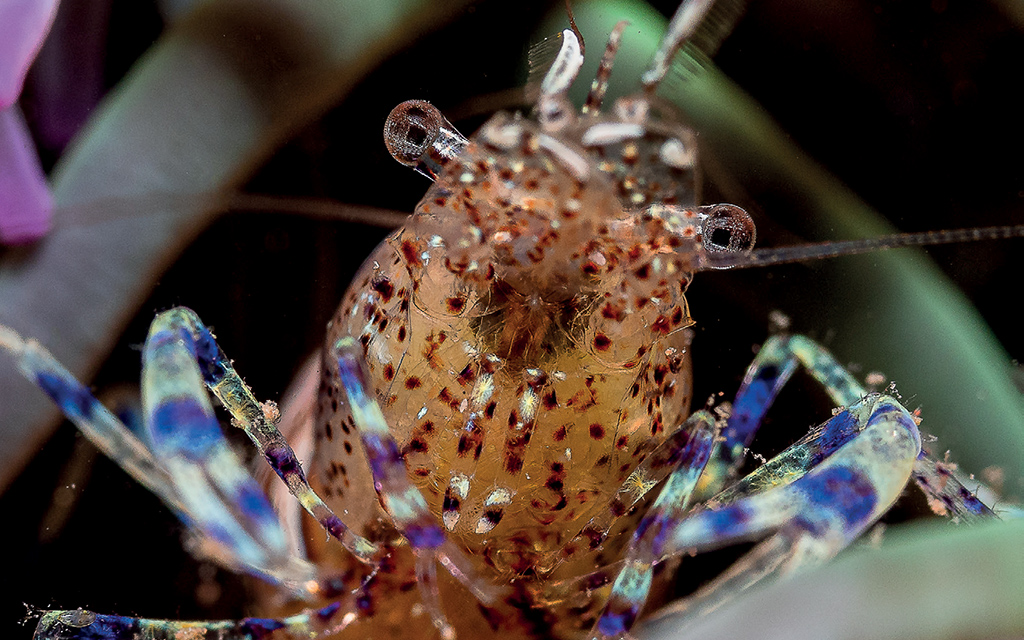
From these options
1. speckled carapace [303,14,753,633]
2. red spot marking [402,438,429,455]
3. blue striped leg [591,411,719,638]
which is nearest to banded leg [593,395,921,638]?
blue striped leg [591,411,719,638]

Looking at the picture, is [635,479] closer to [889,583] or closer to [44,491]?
[889,583]

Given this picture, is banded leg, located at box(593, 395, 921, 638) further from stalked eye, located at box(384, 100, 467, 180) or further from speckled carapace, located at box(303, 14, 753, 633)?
stalked eye, located at box(384, 100, 467, 180)

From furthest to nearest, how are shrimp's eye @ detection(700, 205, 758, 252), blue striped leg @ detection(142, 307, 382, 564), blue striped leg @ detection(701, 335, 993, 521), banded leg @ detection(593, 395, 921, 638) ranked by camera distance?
blue striped leg @ detection(701, 335, 993, 521) → shrimp's eye @ detection(700, 205, 758, 252) → blue striped leg @ detection(142, 307, 382, 564) → banded leg @ detection(593, 395, 921, 638)

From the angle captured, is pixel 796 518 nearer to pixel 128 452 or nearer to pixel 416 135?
pixel 416 135

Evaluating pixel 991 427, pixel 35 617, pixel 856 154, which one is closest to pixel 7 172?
pixel 35 617

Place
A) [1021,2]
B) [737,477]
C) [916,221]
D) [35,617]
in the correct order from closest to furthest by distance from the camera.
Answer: [35,617] < [737,477] < [1021,2] < [916,221]

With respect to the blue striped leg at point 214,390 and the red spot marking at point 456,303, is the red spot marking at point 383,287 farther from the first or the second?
the blue striped leg at point 214,390

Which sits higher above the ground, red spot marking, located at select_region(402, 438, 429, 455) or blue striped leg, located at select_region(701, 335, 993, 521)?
blue striped leg, located at select_region(701, 335, 993, 521)

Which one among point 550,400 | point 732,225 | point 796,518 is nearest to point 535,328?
point 550,400
